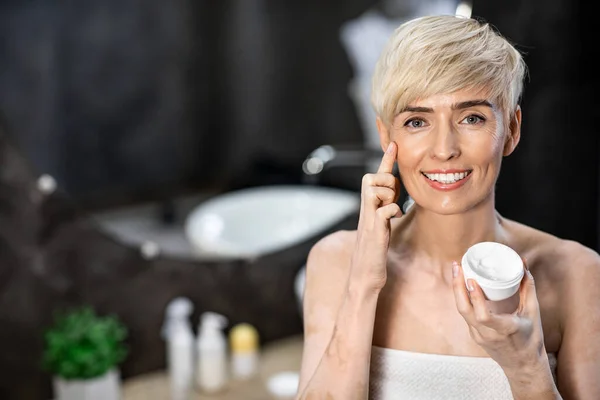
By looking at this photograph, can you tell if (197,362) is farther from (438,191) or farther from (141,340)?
(438,191)

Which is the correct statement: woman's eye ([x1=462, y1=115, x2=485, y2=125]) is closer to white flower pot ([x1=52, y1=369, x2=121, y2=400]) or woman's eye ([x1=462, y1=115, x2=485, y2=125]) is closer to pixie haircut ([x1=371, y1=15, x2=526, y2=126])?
pixie haircut ([x1=371, y1=15, x2=526, y2=126])

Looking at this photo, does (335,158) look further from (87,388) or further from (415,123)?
(415,123)

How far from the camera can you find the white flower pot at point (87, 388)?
2238 millimetres

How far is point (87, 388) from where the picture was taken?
7.35 feet

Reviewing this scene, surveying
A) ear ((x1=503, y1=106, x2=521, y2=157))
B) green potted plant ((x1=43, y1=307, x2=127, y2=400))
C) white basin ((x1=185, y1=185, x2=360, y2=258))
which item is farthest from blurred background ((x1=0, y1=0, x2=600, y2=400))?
ear ((x1=503, y1=106, x2=521, y2=157))

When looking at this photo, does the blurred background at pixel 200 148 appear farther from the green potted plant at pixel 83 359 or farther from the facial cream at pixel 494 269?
the facial cream at pixel 494 269

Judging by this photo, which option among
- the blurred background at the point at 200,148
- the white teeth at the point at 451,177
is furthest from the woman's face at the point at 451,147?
the blurred background at the point at 200,148

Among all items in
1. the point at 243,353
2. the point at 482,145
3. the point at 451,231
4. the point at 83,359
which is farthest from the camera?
the point at 243,353

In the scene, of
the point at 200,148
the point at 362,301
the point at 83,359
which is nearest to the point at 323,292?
the point at 362,301

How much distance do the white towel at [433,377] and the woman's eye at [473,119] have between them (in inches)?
12.9

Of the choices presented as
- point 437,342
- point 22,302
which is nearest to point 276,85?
point 22,302

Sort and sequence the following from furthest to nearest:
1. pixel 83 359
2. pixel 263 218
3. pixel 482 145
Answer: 1. pixel 263 218
2. pixel 83 359
3. pixel 482 145

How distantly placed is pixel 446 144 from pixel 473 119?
0.05 meters

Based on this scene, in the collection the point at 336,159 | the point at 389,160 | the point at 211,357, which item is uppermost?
the point at 389,160
